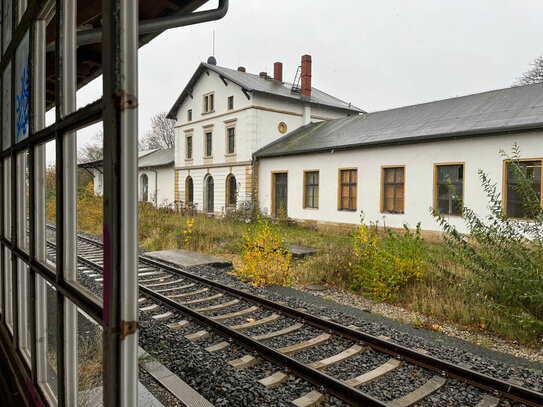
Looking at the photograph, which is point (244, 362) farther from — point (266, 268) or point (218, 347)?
point (266, 268)

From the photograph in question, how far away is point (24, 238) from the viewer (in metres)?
1.89

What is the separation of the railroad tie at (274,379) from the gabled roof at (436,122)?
11.6 metres

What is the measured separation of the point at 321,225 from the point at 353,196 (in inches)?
87.6

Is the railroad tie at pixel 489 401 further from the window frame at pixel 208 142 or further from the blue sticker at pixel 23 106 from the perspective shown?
the window frame at pixel 208 142

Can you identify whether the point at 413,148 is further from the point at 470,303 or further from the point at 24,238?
the point at 24,238

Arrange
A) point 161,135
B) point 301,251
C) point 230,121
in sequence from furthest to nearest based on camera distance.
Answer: point 161,135, point 230,121, point 301,251

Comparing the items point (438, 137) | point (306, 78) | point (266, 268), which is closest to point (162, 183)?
point (306, 78)

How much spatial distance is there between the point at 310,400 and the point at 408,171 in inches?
495

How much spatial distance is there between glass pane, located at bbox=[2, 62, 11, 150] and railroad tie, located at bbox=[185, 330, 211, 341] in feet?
11.4

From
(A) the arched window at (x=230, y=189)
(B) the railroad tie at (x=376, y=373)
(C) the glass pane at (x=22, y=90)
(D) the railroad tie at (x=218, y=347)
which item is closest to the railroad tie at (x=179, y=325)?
(D) the railroad tie at (x=218, y=347)

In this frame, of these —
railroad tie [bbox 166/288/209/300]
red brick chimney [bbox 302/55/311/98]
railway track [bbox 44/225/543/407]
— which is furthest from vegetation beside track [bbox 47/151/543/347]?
red brick chimney [bbox 302/55/311/98]

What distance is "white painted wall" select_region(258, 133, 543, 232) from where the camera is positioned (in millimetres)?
12367

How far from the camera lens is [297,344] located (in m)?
4.63

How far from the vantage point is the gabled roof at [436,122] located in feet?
41.1
